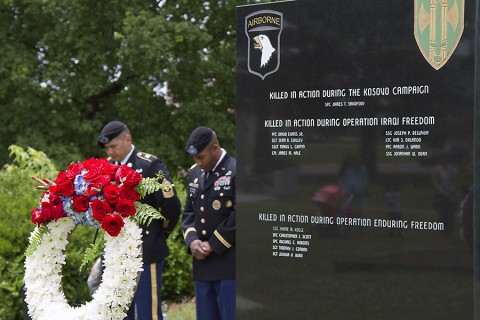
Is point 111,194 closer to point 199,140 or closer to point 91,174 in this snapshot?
point 91,174

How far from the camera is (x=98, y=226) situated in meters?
4.14

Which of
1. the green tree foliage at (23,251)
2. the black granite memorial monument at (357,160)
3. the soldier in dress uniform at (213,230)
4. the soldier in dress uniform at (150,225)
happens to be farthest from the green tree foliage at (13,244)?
the black granite memorial monument at (357,160)

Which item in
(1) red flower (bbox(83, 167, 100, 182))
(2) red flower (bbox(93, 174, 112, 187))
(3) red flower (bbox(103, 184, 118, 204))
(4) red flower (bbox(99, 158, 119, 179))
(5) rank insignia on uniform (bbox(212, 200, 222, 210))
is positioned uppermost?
(4) red flower (bbox(99, 158, 119, 179))

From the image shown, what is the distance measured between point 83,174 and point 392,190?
1.72 meters

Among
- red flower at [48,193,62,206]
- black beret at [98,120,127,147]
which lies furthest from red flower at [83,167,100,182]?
black beret at [98,120,127,147]

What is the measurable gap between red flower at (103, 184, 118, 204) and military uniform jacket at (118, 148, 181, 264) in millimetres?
1471

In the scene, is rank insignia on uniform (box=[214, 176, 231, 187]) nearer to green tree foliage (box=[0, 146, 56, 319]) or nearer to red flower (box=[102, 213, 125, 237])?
red flower (box=[102, 213, 125, 237])

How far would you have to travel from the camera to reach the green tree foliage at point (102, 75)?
15102mm

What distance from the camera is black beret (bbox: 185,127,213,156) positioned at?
495cm

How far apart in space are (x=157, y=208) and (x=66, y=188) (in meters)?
1.59

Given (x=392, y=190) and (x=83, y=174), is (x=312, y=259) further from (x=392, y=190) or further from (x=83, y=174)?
(x=83, y=174)

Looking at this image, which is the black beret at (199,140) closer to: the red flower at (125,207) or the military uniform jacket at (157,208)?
the military uniform jacket at (157,208)

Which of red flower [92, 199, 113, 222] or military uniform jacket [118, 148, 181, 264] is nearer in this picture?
red flower [92, 199, 113, 222]

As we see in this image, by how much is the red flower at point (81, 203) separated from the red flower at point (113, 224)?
0.50 feet
